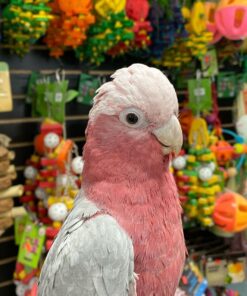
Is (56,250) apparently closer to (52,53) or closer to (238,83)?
(52,53)

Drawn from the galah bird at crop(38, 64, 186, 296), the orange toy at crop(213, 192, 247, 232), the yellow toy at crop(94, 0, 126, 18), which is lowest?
the orange toy at crop(213, 192, 247, 232)

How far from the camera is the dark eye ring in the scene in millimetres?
613

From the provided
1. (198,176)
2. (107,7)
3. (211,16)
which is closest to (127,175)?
(107,7)

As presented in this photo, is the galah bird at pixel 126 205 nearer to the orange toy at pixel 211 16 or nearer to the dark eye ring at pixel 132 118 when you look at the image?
the dark eye ring at pixel 132 118

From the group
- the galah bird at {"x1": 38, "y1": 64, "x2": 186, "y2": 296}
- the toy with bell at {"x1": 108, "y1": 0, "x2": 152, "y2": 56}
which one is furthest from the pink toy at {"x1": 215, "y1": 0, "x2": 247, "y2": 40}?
the galah bird at {"x1": 38, "y1": 64, "x2": 186, "y2": 296}

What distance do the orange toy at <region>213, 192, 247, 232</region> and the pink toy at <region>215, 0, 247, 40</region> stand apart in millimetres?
591

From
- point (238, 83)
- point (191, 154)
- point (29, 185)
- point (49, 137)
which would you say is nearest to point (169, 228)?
point (49, 137)

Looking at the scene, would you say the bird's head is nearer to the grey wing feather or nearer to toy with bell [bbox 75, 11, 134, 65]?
the grey wing feather

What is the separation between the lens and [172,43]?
5.17ft

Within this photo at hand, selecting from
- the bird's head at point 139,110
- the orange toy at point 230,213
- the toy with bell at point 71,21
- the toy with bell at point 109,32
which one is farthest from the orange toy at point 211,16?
the bird's head at point 139,110

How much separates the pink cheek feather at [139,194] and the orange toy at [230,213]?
1048 mm

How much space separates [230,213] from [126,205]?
1115 mm

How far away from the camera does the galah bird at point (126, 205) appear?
60 cm

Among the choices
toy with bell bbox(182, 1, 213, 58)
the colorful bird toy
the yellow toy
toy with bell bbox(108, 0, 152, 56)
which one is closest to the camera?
the colorful bird toy
